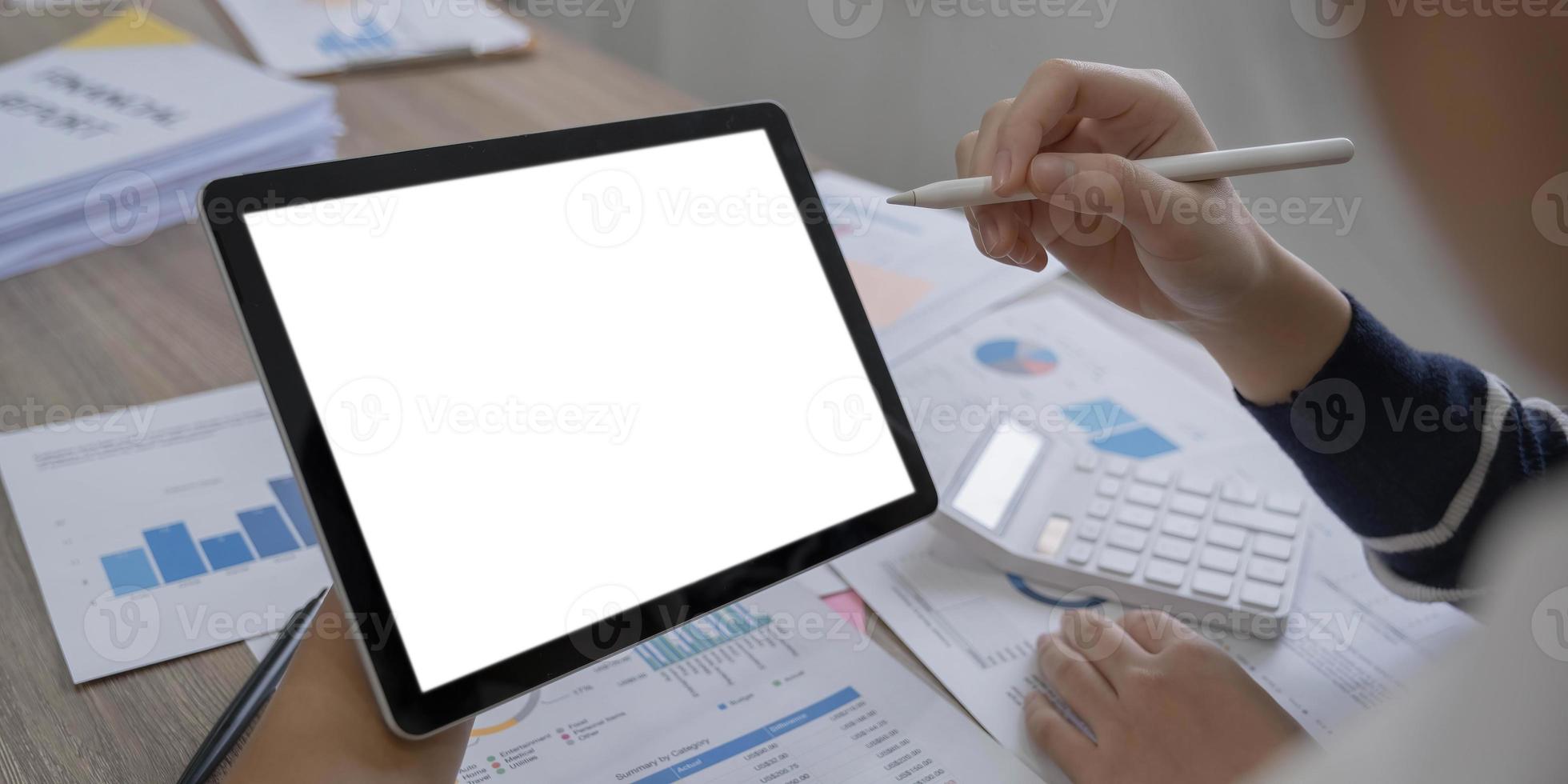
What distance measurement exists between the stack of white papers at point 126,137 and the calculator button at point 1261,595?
829 millimetres

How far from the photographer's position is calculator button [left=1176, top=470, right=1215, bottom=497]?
691mm

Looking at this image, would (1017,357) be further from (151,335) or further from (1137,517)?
(151,335)

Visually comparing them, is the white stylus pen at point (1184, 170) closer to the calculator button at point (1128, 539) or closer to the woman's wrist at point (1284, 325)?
the woman's wrist at point (1284, 325)

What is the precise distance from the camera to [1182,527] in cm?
66

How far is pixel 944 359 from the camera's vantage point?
87cm

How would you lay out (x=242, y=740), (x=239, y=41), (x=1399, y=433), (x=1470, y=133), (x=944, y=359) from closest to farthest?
(x=1470, y=133) → (x=242, y=740) → (x=1399, y=433) → (x=944, y=359) → (x=239, y=41)

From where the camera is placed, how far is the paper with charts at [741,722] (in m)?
0.50

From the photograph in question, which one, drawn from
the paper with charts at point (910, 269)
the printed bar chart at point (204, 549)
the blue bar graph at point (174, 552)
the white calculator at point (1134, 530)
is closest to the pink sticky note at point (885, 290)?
the paper with charts at point (910, 269)

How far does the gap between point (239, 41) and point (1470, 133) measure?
1.34 m

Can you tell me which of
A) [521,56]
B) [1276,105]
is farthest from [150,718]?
[521,56]

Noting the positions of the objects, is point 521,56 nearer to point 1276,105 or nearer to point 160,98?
point 160,98

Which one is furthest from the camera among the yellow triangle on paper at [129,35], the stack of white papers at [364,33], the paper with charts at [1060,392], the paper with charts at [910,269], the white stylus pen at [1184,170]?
the stack of white papers at [364,33]

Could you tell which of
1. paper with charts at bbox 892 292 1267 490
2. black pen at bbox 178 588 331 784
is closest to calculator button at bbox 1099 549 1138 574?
paper with charts at bbox 892 292 1267 490

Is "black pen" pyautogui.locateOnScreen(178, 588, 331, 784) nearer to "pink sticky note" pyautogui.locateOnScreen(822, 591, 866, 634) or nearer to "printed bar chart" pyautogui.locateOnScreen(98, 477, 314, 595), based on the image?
"printed bar chart" pyautogui.locateOnScreen(98, 477, 314, 595)
